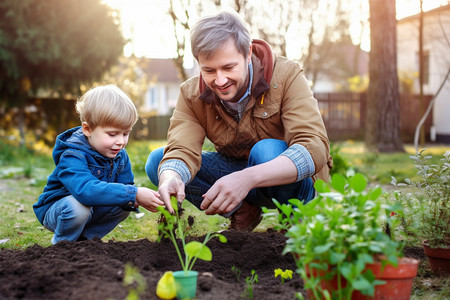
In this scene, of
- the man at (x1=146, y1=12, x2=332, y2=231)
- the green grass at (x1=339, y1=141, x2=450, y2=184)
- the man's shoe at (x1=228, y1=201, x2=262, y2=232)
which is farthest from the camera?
the green grass at (x1=339, y1=141, x2=450, y2=184)

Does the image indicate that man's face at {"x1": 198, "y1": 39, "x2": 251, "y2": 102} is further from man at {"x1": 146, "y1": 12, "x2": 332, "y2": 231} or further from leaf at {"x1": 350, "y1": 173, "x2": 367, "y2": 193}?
leaf at {"x1": 350, "y1": 173, "x2": 367, "y2": 193}

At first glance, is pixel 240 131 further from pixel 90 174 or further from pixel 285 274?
pixel 285 274

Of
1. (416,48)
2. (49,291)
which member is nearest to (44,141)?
(49,291)

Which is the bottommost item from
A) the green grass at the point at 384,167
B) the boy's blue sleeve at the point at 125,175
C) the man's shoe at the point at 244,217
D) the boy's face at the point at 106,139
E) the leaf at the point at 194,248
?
the green grass at the point at 384,167

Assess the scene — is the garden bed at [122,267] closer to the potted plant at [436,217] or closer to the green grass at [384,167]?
the potted plant at [436,217]

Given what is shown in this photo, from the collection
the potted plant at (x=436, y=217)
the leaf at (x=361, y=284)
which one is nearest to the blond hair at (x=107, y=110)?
the potted plant at (x=436, y=217)

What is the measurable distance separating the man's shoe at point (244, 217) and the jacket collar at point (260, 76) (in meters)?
0.80

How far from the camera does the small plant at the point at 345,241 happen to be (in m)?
1.58

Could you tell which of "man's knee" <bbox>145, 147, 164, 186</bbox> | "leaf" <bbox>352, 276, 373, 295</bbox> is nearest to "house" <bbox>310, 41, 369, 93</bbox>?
"man's knee" <bbox>145, 147, 164, 186</bbox>

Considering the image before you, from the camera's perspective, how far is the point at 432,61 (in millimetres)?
16031

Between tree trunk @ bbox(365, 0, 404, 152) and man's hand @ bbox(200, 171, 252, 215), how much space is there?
844cm

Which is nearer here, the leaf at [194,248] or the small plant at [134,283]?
the small plant at [134,283]

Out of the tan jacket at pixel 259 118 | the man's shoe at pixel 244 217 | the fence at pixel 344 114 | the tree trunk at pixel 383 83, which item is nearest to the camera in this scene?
the tan jacket at pixel 259 118

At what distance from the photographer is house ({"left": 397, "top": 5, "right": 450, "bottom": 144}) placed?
14156 mm
